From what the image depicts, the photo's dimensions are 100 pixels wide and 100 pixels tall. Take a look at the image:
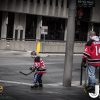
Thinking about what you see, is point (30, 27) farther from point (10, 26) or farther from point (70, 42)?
point (70, 42)

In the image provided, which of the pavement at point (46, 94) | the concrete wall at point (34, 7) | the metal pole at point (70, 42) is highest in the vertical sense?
the concrete wall at point (34, 7)

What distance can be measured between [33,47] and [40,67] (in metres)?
33.4

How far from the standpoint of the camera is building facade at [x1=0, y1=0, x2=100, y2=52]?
48375 millimetres

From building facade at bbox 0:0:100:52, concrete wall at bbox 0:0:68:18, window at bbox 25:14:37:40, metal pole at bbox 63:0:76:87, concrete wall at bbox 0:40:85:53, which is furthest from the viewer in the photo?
window at bbox 25:14:37:40

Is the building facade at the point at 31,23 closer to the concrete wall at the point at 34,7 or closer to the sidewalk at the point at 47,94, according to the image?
the concrete wall at the point at 34,7

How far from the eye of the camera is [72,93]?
13.2 meters

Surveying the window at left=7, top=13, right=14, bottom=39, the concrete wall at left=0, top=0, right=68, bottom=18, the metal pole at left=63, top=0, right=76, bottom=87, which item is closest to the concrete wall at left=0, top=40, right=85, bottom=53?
the concrete wall at left=0, top=0, right=68, bottom=18

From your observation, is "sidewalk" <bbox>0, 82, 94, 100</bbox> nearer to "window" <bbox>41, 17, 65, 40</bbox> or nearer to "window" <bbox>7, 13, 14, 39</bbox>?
"window" <bbox>7, 13, 14, 39</bbox>

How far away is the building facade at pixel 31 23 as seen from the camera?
48.4 metres

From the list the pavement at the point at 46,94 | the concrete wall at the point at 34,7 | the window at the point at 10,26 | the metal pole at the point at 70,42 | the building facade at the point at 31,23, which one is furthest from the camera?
the window at the point at 10,26

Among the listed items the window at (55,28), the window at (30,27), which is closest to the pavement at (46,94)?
the window at (30,27)

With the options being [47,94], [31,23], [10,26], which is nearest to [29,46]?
[10,26]

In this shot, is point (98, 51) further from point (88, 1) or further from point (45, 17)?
point (45, 17)

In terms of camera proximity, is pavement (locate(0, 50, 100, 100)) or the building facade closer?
pavement (locate(0, 50, 100, 100))
